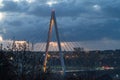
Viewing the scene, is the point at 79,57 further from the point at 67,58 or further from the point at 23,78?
the point at 23,78

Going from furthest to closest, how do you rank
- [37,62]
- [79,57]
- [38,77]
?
[79,57]
[37,62]
[38,77]

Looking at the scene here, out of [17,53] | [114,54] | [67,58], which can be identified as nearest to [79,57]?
[67,58]

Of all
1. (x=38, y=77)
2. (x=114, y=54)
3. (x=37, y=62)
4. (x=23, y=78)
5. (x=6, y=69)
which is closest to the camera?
(x=6, y=69)

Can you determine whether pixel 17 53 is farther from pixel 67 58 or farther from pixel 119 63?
pixel 119 63

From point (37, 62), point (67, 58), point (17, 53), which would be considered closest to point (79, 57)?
point (67, 58)

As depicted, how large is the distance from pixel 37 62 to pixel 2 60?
15.1 m

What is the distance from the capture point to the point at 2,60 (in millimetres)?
44844

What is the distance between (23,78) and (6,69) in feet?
15.0

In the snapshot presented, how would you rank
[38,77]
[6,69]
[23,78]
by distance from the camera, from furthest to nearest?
[38,77]
[23,78]
[6,69]

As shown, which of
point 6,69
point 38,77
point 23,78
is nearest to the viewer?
point 6,69

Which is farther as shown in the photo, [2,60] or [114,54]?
[114,54]

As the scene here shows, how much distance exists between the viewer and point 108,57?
16750cm

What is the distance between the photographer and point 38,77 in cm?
5447

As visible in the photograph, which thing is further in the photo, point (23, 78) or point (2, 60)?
point (23, 78)
